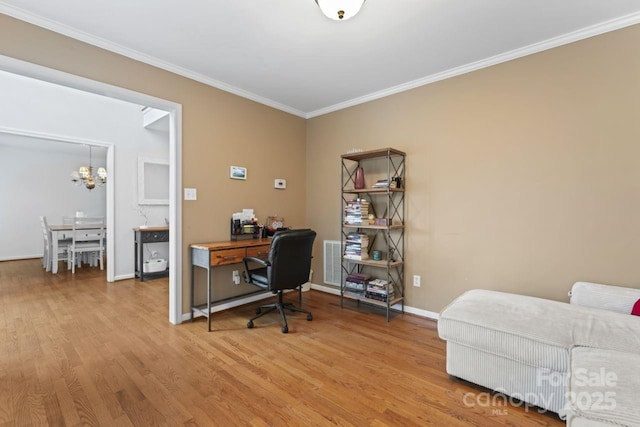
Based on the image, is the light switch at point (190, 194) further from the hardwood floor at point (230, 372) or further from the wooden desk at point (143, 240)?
the wooden desk at point (143, 240)

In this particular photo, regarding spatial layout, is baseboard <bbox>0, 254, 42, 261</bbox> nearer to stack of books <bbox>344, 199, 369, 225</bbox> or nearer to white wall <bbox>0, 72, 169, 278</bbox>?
white wall <bbox>0, 72, 169, 278</bbox>

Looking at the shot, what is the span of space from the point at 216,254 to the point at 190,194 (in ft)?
2.36

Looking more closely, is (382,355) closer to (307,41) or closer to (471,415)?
(471,415)

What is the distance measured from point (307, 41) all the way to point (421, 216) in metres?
2.02

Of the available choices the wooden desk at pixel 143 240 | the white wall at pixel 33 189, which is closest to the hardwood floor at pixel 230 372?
the wooden desk at pixel 143 240

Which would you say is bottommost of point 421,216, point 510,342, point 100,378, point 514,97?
point 100,378

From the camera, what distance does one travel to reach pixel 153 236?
4.82m

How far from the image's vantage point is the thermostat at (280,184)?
3869 mm

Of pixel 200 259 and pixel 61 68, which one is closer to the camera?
pixel 61 68

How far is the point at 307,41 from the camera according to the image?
2.40 m

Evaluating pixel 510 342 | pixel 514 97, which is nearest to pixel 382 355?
pixel 510 342

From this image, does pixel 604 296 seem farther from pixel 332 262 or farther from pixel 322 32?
pixel 322 32

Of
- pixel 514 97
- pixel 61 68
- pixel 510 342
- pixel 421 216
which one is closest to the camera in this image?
pixel 510 342

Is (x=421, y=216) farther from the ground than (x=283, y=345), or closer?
farther from the ground
